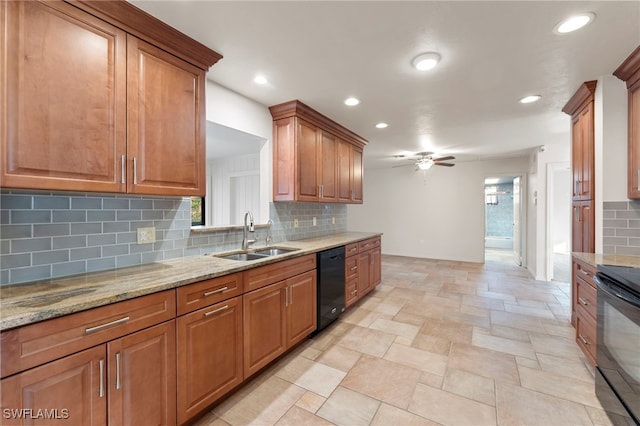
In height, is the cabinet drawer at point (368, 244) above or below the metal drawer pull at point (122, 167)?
below

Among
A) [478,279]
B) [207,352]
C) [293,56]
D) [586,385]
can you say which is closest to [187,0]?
[293,56]

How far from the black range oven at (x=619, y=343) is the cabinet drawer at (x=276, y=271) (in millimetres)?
2082

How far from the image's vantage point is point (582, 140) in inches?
105

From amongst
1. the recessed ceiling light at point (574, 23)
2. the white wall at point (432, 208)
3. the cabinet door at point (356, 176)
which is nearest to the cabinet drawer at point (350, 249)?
the cabinet door at point (356, 176)

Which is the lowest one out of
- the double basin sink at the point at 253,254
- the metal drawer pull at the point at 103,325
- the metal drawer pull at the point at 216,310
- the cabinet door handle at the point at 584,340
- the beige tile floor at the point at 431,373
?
the beige tile floor at the point at 431,373

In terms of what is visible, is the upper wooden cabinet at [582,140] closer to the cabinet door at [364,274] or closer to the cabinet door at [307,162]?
the cabinet door at [364,274]

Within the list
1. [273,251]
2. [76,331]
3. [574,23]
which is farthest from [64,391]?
[574,23]

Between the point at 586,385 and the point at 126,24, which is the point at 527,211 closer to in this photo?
the point at 586,385

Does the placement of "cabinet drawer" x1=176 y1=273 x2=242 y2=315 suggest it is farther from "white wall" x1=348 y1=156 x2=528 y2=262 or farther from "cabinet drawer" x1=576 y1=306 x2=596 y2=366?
"white wall" x1=348 y1=156 x2=528 y2=262

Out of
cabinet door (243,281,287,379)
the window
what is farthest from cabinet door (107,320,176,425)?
the window

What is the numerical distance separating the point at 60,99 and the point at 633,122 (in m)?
3.92

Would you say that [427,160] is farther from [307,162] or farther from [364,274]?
[307,162]

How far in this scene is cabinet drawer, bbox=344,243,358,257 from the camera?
320cm

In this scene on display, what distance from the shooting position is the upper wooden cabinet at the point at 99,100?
116cm
